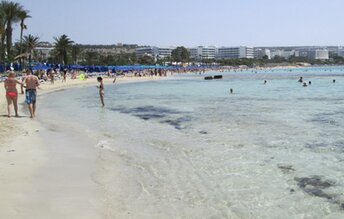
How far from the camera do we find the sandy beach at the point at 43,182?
518 centimetres

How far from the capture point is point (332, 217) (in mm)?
5348

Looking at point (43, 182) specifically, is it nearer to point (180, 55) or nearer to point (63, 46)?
point (63, 46)

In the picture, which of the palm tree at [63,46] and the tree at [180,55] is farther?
the tree at [180,55]

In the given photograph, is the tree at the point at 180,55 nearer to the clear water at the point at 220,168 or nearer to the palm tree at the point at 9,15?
the palm tree at the point at 9,15

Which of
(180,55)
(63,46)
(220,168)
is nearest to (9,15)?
(63,46)

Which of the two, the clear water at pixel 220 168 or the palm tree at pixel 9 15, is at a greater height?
the palm tree at pixel 9 15

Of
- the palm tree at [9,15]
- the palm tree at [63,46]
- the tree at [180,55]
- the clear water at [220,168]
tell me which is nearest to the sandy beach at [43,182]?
the clear water at [220,168]

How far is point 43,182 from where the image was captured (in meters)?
6.43

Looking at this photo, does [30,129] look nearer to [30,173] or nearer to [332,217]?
[30,173]

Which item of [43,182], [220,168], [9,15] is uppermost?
[9,15]

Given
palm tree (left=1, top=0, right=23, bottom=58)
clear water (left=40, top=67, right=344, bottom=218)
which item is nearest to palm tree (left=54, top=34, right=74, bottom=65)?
palm tree (left=1, top=0, right=23, bottom=58)

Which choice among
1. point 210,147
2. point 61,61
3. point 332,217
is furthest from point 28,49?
point 332,217

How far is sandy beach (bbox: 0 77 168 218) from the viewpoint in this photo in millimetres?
5180

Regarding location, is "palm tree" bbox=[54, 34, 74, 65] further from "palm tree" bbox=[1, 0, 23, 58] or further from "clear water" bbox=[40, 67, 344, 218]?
"clear water" bbox=[40, 67, 344, 218]
